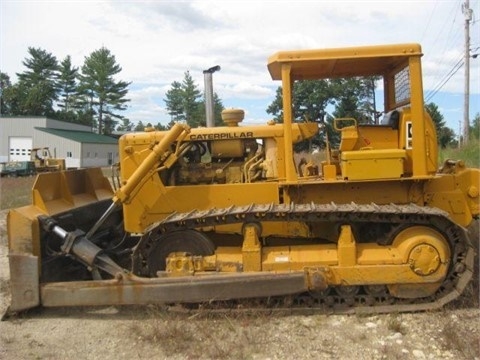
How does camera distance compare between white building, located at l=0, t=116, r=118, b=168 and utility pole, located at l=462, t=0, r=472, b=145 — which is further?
white building, located at l=0, t=116, r=118, b=168

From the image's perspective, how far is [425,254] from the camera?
525cm

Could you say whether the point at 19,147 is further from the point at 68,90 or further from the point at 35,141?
the point at 68,90

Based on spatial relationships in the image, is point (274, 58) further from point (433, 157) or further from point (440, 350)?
point (440, 350)

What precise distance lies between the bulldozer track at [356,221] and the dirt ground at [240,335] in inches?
5.1

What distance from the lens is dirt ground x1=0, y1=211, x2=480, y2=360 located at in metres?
4.48

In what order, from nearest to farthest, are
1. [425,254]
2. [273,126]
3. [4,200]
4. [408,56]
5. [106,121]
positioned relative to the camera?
[425,254] < [408,56] < [273,126] < [4,200] < [106,121]

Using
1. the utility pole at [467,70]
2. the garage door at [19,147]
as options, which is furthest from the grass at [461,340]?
the garage door at [19,147]

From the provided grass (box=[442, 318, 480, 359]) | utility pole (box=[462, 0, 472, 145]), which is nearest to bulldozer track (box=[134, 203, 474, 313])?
grass (box=[442, 318, 480, 359])

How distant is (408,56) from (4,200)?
17.1 metres

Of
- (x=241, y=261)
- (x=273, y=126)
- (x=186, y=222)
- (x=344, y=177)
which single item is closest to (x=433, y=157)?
(x=344, y=177)

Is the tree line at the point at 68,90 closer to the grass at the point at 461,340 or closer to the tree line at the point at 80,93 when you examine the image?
the tree line at the point at 80,93

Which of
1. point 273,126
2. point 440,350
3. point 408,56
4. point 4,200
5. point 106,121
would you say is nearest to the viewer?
point 440,350

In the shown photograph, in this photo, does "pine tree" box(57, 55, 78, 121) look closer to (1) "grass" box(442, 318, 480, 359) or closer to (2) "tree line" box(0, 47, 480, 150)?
(2) "tree line" box(0, 47, 480, 150)

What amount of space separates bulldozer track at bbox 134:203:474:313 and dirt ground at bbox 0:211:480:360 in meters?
0.13
